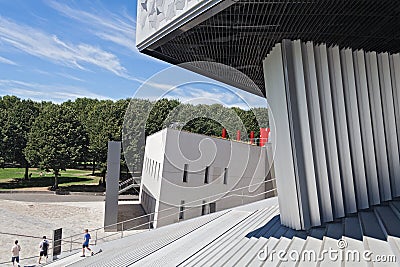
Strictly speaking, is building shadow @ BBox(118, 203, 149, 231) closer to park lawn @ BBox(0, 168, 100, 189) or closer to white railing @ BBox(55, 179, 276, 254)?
white railing @ BBox(55, 179, 276, 254)

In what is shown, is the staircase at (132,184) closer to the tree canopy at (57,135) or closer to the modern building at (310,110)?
the tree canopy at (57,135)

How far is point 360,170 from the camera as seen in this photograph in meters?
7.51

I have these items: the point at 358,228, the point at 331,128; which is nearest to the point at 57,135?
the point at 331,128

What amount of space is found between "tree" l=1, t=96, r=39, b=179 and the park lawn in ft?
4.78

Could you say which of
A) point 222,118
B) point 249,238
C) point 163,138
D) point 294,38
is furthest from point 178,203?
point 294,38

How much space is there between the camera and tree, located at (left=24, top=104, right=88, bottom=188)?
1212 inches

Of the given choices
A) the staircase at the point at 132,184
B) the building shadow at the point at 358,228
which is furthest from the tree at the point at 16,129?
the building shadow at the point at 358,228

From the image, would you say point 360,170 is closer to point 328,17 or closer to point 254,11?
point 328,17

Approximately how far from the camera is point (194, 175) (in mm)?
Result: 17109

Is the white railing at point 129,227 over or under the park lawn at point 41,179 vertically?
under

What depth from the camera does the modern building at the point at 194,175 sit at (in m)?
15.9

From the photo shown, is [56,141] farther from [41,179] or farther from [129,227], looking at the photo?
[129,227]

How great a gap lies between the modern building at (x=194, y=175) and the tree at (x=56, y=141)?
1376cm

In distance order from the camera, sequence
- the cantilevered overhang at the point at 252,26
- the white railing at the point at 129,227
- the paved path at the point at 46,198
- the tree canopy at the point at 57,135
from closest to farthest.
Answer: the cantilevered overhang at the point at 252,26 → the white railing at the point at 129,227 → the paved path at the point at 46,198 → the tree canopy at the point at 57,135
